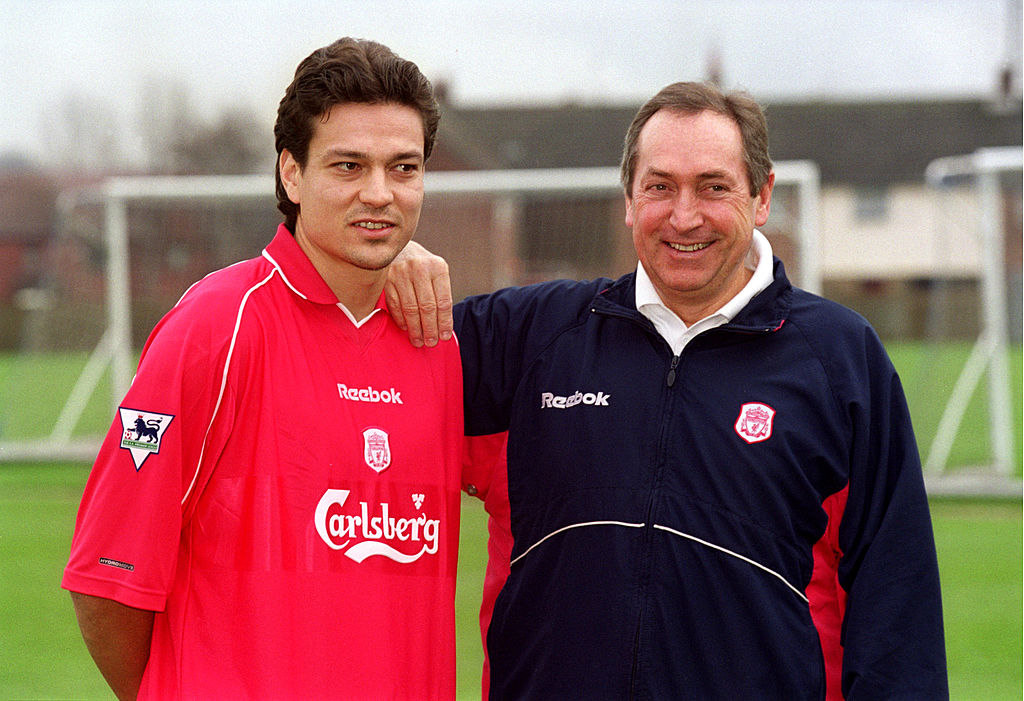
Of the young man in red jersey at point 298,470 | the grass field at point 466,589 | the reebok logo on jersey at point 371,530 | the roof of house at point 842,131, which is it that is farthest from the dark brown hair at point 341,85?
the roof of house at point 842,131

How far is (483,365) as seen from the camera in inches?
101

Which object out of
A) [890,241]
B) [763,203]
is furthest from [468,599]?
[890,241]

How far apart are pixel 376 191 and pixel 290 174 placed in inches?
9.1

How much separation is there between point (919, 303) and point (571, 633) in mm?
29813

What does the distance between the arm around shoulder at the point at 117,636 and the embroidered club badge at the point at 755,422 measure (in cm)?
123

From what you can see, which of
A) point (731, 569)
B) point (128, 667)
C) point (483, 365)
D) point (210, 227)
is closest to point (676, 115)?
point (483, 365)

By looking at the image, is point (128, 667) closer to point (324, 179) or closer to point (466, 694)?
point (324, 179)

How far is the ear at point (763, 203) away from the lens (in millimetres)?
2527

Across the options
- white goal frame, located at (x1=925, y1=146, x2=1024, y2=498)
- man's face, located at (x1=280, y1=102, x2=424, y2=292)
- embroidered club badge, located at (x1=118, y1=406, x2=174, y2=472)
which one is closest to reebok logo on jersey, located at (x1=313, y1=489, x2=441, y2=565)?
embroidered club badge, located at (x1=118, y1=406, x2=174, y2=472)

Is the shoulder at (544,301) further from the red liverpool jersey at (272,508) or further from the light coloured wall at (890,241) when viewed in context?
the light coloured wall at (890,241)

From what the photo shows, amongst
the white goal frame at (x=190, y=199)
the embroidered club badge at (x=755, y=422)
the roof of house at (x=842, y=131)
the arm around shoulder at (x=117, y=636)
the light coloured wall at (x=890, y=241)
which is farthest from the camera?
the light coloured wall at (x=890, y=241)

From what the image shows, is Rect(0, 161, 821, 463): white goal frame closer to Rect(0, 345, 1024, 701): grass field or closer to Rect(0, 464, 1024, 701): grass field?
Rect(0, 345, 1024, 701): grass field

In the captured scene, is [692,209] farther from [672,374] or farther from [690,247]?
[672,374]

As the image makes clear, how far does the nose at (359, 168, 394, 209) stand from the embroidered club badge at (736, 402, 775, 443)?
848 mm
